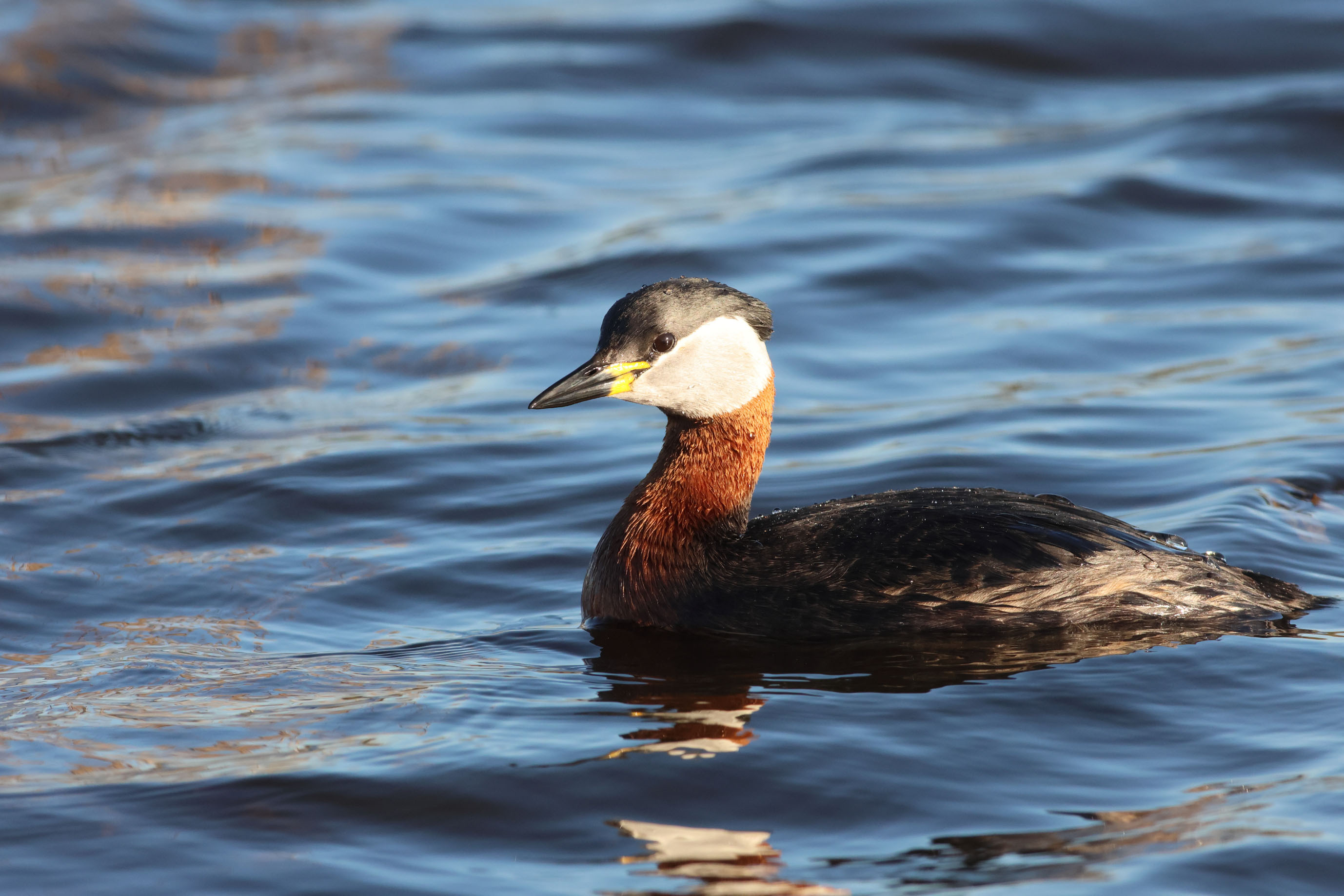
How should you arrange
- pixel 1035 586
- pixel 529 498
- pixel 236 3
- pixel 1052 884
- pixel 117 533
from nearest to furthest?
1. pixel 1052 884
2. pixel 1035 586
3. pixel 117 533
4. pixel 529 498
5. pixel 236 3

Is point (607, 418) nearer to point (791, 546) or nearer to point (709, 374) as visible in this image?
point (709, 374)

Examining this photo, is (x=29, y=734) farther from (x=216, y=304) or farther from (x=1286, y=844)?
(x=216, y=304)

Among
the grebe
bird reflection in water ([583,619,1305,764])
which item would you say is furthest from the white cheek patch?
bird reflection in water ([583,619,1305,764])

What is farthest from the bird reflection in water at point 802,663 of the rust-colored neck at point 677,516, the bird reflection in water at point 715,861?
the bird reflection in water at point 715,861

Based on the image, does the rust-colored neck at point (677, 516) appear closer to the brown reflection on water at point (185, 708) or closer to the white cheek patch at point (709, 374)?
the white cheek patch at point (709, 374)

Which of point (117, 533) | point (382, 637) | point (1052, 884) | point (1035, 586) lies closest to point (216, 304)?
point (117, 533)

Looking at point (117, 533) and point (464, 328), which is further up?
point (464, 328)

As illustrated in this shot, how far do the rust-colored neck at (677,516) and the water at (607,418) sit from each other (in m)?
0.20

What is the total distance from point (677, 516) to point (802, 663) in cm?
93

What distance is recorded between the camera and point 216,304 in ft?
38.7

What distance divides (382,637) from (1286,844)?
3531 millimetres

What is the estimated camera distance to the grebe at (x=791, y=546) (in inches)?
251

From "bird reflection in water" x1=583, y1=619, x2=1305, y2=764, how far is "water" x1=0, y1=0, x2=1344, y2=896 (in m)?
0.03

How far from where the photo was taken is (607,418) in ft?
33.3
